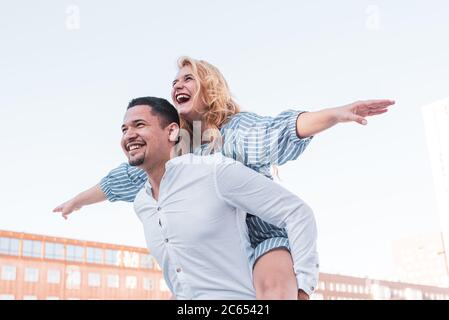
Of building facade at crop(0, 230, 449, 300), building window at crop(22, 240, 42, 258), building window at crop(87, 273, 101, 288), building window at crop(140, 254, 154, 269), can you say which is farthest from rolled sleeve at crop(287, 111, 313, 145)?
building window at crop(140, 254, 154, 269)

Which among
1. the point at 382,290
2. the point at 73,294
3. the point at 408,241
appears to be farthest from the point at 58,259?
the point at 408,241

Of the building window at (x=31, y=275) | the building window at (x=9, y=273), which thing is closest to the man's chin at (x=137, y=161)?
the building window at (x=9, y=273)

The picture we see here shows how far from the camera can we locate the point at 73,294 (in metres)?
23.3

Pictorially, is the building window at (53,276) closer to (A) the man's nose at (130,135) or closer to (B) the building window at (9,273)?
(B) the building window at (9,273)

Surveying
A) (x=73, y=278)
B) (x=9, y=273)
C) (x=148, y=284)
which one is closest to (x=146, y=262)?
(x=148, y=284)

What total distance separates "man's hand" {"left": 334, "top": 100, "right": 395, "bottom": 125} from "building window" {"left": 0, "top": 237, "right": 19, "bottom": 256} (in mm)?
20780

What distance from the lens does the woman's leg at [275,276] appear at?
1.49 m

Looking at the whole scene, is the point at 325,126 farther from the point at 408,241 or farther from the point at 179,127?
the point at 408,241

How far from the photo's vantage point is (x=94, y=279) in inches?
942

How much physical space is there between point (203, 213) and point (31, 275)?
70.4 feet

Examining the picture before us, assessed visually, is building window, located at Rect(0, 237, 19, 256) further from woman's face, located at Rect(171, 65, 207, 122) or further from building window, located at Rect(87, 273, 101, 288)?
woman's face, located at Rect(171, 65, 207, 122)

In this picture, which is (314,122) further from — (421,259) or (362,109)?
(421,259)

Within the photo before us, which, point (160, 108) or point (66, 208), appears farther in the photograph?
point (66, 208)
